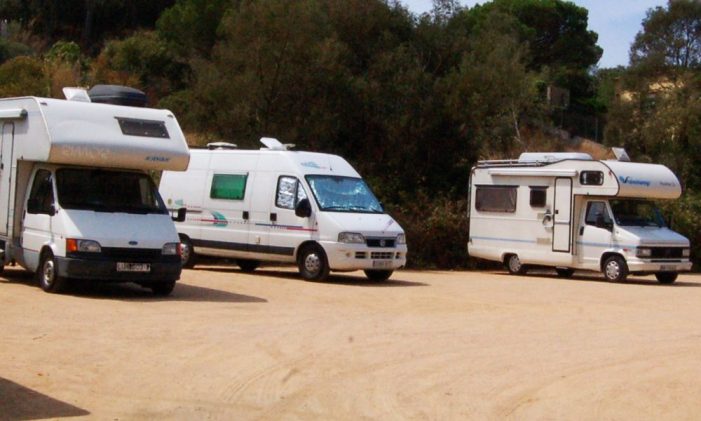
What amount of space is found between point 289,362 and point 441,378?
154cm

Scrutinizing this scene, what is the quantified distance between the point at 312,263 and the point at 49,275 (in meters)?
5.57

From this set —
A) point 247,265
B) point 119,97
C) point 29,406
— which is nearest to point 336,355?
point 29,406

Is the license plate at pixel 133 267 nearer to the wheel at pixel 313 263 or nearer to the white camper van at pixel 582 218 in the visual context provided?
the wheel at pixel 313 263

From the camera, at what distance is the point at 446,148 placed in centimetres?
2906

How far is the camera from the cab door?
15383 mm

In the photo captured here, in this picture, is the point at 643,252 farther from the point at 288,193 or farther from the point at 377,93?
the point at 377,93

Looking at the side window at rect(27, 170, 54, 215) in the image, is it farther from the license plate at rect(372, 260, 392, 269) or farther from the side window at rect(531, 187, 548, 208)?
the side window at rect(531, 187, 548, 208)

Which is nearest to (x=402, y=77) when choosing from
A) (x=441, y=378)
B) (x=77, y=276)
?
(x=77, y=276)

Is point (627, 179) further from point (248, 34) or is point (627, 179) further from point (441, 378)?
point (441, 378)

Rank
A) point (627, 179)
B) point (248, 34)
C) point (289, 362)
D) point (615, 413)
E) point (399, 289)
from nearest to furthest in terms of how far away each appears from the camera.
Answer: point (615, 413)
point (289, 362)
point (399, 289)
point (627, 179)
point (248, 34)

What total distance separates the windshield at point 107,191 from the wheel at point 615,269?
11041 mm

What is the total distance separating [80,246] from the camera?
1480 cm

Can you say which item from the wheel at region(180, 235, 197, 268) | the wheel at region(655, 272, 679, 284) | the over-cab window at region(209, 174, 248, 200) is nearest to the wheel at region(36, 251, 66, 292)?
the over-cab window at region(209, 174, 248, 200)

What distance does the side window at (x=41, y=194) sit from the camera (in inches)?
612
